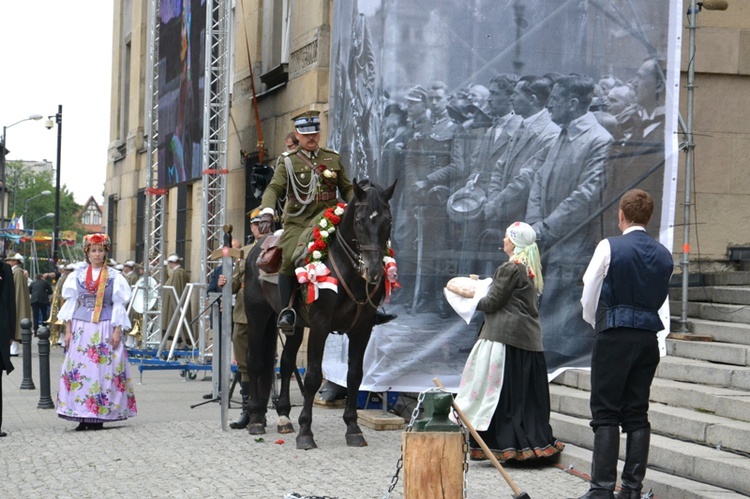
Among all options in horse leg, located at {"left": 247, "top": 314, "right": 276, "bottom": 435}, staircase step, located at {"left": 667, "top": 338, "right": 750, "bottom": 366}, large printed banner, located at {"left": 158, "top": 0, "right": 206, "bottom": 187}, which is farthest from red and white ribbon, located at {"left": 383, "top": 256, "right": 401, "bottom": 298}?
large printed banner, located at {"left": 158, "top": 0, "right": 206, "bottom": 187}

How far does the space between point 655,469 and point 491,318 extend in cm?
178

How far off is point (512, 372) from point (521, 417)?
35cm

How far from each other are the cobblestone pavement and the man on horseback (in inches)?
48.2

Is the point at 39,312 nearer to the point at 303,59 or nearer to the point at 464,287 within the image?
the point at 303,59

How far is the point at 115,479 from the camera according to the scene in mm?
8977

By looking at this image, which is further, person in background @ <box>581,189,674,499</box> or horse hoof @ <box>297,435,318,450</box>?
horse hoof @ <box>297,435,318,450</box>

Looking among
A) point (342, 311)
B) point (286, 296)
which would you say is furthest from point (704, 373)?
point (286, 296)

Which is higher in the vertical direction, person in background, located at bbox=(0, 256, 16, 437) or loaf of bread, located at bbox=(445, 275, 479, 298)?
loaf of bread, located at bbox=(445, 275, 479, 298)

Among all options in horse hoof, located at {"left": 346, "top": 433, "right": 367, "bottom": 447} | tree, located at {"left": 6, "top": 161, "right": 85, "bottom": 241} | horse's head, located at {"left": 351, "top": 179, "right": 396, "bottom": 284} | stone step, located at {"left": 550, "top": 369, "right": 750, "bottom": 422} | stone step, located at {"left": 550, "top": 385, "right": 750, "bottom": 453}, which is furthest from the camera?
tree, located at {"left": 6, "top": 161, "right": 85, "bottom": 241}

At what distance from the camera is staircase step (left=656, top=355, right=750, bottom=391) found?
941 centimetres

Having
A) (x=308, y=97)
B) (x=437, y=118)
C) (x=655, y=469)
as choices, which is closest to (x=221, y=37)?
(x=308, y=97)

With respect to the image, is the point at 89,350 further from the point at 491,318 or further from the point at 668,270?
the point at 668,270

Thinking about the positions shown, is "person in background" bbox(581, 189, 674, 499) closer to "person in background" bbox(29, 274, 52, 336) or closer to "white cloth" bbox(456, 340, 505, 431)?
"white cloth" bbox(456, 340, 505, 431)

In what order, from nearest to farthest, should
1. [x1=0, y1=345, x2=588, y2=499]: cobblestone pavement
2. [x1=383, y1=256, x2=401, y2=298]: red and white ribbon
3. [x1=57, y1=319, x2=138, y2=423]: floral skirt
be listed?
[x1=0, y1=345, x2=588, y2=499]: cobblestone pavement
[x1=383, y1=256, x2=401, y2=298]: red and white ribbon
[x1=57, y1=319, x2=138, y2=423]: floral skirt
